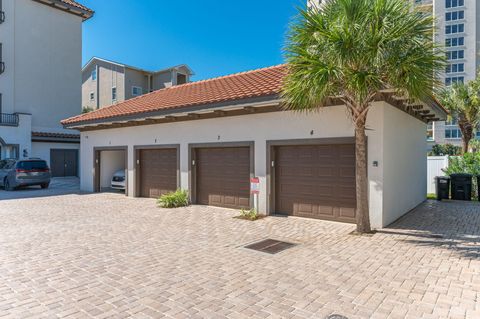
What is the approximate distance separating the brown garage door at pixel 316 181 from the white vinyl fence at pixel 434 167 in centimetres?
983

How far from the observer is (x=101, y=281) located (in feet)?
15.3

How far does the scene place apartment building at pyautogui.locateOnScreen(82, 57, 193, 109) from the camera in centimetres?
3269

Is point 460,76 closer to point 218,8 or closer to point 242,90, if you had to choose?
point 218,8

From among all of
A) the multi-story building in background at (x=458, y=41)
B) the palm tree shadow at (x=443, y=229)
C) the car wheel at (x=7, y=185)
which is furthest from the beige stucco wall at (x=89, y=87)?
the multi-story building in background at (x=458, y=41)

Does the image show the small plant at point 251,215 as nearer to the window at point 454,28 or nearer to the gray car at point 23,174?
the gray car at point 23,174

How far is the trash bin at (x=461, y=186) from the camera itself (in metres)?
12.5

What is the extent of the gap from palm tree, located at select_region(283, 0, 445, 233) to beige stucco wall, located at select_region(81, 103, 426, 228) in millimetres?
1761

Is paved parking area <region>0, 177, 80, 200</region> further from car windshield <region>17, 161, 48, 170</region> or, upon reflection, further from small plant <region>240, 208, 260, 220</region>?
small plant <region>240, 208, 260, 220</region>

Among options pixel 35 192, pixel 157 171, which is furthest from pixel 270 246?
pixel 35 192

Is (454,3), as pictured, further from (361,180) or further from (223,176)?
(361,180)

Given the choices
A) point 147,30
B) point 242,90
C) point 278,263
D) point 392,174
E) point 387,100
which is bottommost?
point 278,263

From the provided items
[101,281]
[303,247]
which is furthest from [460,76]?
[101,281]

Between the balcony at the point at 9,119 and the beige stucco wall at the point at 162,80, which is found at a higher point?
the beige stucco wall at the point at 162,80

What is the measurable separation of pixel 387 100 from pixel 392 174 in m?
2.03
